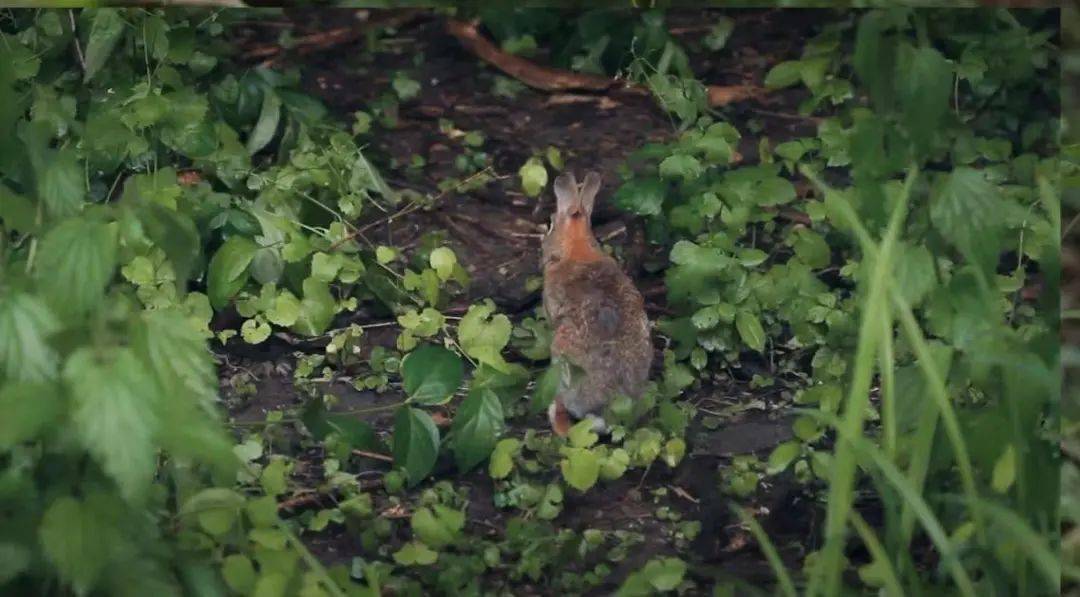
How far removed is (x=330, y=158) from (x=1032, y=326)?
2.91 ft

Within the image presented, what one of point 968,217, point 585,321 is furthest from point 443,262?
point 968,217

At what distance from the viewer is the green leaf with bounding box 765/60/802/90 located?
150cm

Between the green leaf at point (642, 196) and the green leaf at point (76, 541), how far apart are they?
2.30 ft

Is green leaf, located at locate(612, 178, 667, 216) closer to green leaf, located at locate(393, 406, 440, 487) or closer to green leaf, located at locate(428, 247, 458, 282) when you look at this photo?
green leaf, located at locate(428, 247, 458, 282)

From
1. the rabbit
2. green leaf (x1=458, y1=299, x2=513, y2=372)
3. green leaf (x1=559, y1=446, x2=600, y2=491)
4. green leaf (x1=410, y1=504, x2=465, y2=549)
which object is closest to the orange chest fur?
the rabbit

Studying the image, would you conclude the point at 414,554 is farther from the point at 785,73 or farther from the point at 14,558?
the point at 785,73

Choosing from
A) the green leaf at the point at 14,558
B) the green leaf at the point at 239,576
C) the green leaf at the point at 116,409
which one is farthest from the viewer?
the green leaf at the point at 239,576

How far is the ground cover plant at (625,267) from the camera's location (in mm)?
1460

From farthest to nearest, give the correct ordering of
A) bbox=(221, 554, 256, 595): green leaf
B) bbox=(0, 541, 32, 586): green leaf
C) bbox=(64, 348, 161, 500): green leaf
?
1. bbox=(221, 554, 256, 595): green leaf
2. bbox=(0, 541, 32, 586): green leaf
3. bbox=(64, 348, 161, 500): green leaf

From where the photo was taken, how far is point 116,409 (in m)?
1.22

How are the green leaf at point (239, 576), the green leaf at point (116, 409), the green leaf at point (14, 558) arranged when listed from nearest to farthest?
the green leaf at point (116, 409), the green leaf at point (14, 558), the green leaf at point (239, 576)

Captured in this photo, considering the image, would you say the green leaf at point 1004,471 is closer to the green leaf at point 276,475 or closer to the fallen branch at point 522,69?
the fallen branch at point 522,69

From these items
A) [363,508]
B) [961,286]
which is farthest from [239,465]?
[961,286]

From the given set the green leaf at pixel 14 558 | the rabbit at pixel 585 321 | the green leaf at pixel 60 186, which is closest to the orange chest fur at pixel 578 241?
the rabbit at pixel 585 321
